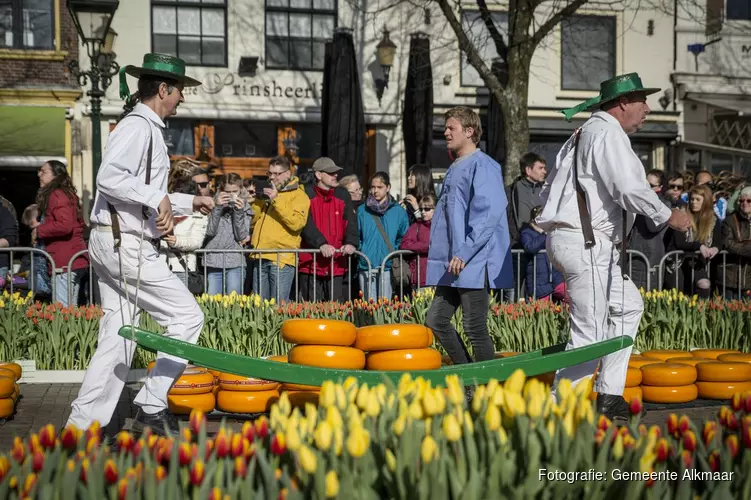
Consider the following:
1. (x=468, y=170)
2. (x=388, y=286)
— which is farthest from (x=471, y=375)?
(x=388, y=286)

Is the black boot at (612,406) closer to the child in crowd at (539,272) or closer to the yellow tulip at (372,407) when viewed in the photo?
the yellow tulip at (372,407)

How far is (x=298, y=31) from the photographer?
75.8ft

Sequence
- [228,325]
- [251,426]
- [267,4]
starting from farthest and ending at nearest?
[267,4]
[228,325]
[251,426]

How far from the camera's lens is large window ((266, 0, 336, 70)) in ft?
75.3

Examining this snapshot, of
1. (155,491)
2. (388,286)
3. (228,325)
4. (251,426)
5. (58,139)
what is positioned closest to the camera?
(155,491)

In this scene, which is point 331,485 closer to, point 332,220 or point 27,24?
point 332,220

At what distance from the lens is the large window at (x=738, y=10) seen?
25.1 m

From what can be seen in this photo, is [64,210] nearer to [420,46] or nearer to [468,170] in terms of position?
[468,170]

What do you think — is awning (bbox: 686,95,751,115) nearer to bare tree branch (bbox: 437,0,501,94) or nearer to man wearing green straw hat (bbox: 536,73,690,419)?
bare tree branch (bbox: 437,0,501,94)

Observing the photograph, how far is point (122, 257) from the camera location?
18.9ft

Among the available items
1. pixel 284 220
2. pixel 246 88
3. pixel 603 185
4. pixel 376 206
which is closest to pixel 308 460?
pixel 603 185

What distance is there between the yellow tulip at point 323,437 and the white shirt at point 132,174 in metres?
2.85

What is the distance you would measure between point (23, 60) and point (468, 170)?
666 inches

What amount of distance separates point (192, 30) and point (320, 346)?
17.5 m
